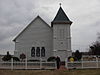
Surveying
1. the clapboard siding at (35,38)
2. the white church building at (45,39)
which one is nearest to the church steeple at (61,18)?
the white church building at (45,39)

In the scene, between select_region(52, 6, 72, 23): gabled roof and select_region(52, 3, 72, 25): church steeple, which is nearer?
select_region(52, 3, 72, 25): church steeple

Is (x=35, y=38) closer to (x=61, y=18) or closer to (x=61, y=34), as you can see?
(x=61, y=34)

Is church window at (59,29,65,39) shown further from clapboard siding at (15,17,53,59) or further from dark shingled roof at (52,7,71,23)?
clapboard siding at (15,17,53,59)

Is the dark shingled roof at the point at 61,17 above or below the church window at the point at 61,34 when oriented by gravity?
above

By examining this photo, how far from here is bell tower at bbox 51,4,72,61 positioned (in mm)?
43469

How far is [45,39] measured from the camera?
4531cm

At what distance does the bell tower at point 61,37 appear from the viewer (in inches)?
1711

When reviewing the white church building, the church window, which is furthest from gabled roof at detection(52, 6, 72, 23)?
the church window

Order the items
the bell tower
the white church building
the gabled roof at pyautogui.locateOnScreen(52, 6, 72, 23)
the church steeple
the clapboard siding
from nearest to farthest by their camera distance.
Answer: the bell tower → the white church building → the church steeple → the gabled roof at pyautogui.locateOnScreen(52, 6, 72, 23) → the clapboard siding

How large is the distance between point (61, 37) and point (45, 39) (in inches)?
123

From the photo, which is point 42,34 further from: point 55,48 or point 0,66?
point 0,66

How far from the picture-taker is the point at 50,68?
85.9ft

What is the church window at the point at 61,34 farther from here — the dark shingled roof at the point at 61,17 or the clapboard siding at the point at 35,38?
the clapboard siding at the point at 35,38

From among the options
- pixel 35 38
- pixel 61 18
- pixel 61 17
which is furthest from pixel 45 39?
pixel 61 17
